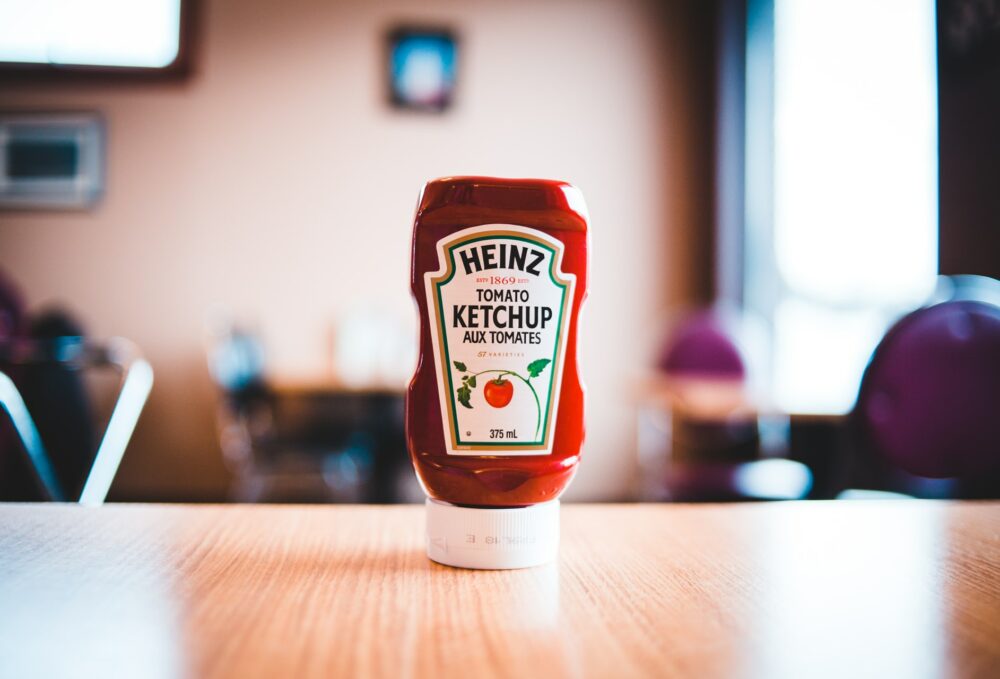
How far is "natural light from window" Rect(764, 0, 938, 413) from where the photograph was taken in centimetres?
261

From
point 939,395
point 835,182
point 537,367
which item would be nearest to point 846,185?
point 835,182

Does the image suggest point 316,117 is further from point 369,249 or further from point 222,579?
point 222,579

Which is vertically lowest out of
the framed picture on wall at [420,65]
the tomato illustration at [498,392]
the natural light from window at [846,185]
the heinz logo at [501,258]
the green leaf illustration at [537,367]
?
the tomato illustration at [498,392]

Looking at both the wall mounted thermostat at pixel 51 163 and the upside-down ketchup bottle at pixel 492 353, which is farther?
the wall mounted thermostat at pixel 51 163

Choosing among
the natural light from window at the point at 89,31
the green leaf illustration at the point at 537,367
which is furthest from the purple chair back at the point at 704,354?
the natural light from window at the point at 89,31

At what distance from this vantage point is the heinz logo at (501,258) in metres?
0.46

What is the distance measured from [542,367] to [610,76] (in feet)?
13.8

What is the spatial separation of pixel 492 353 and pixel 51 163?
4.52 metres

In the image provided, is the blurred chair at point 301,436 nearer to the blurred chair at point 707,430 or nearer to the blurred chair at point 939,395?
the blurred chair at point 707,430

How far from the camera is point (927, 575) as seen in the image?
44cm

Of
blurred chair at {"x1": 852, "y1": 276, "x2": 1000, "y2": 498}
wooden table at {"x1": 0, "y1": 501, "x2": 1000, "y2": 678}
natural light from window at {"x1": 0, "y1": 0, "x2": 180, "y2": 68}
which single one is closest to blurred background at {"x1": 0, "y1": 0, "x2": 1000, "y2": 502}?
natural light from window at {"x1": 0, "y1": 0, "x2": 180, "y2": 68}

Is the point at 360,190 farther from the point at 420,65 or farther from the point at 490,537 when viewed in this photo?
the point at 490,537

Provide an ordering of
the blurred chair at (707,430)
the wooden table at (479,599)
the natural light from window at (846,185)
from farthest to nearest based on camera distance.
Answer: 1. the natural light from window at (846,185)
2. the blurred chair at (707,430)
3. the wooden table at (479,599)

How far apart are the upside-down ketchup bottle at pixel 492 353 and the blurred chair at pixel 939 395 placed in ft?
4.22
